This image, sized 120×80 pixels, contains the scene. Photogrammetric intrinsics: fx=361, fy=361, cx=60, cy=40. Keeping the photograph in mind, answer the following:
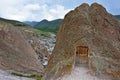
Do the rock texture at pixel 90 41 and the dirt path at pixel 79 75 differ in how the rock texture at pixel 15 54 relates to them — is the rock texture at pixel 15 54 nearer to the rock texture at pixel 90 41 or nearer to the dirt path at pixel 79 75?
the rock texture at pixel 90 41

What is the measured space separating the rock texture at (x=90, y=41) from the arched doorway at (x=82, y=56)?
169mm

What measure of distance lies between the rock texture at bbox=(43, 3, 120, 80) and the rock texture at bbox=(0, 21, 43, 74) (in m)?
19.0

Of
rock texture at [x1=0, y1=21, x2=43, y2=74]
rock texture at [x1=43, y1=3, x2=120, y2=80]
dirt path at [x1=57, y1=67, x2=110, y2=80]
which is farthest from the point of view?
rock texture at [x1=0, y1=21, x2=43, y2=74]

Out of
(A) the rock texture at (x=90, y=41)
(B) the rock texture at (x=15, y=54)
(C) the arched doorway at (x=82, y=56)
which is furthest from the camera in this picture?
(B) the rock texture at (x=15, y=54)

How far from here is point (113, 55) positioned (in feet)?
64.8

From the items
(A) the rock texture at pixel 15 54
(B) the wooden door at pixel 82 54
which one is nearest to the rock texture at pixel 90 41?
(B) the wooden door at pixel 82 54

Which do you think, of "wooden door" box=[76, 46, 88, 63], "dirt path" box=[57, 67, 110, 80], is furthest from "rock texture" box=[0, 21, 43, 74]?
"dirt path" box=[57, 67, 110, 80]

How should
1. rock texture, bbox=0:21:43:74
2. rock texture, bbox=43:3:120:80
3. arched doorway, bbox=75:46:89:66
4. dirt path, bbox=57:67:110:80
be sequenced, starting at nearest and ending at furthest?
dirt path, bbox=57:67:110:80 → rock texture, bbox=43:3:120:80 → arched doorway, bbox=75:46:89:66 → rock texture, bbox=0:21:43:74

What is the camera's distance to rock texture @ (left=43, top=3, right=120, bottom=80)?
19.2 m

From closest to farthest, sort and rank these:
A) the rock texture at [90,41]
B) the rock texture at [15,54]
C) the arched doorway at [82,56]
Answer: the rock texture at [90,41] → the arched doorway at [82,56] → the rock texture at [15,54]

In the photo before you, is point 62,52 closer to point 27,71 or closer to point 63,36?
point 63,36

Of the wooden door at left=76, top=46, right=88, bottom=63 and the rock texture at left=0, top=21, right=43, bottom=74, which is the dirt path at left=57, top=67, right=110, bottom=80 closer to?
the wooden door at left=76, top=46, right=88, bottom=63

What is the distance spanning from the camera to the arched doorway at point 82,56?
1931 centimetres

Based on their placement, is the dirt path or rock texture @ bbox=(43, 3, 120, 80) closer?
the dirt path
